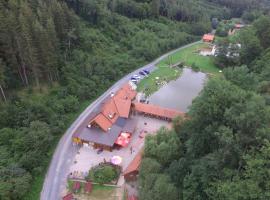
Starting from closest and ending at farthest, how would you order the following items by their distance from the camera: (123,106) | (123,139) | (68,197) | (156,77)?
1. (68,197)
2. (123,139)
3. (123,106)
4. (156,77)

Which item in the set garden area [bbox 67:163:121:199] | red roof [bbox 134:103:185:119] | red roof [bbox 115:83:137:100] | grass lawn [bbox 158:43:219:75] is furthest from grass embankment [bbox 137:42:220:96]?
garden area [bbox 67:163:121:199]

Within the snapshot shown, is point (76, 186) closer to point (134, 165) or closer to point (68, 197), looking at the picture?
point (68, 197)

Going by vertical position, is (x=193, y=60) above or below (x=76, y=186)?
above

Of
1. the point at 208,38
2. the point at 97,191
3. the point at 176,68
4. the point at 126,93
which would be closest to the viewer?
the point at 97,191

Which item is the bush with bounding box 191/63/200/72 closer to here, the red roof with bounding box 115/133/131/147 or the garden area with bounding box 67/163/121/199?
the red roof with bounding box 115/133/131/147

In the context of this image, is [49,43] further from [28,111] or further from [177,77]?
[177,77]

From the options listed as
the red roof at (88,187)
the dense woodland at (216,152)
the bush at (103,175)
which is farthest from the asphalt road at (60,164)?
the dense woodland at (216,152)

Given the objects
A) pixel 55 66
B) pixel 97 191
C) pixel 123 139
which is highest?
pixel 55 66

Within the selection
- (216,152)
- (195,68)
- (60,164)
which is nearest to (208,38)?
(195,68)
